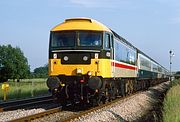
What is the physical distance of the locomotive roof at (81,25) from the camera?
16.7 meters

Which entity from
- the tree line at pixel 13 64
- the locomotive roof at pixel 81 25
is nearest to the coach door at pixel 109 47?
the locomotive roof at pixel 81 25

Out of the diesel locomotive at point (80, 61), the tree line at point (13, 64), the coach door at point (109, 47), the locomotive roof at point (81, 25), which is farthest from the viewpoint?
the tree line at point (13, 64)

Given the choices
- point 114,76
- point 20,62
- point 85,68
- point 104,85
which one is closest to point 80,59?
point 85,68

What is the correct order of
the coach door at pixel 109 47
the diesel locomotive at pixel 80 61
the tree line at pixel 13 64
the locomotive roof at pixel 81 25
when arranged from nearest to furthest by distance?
the diesel locomotive at pixel 80 61 < the locomotive roof at pixel 81 25 < the coach door at pixel 109 47 < the tree line at pixel 13 64

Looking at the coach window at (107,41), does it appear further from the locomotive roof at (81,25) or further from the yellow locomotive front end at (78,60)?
the locomotive roof at (81,25)

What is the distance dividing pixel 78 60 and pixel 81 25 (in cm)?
161

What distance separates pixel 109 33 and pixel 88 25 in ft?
3.66

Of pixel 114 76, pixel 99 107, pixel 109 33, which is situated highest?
pixel 109 33

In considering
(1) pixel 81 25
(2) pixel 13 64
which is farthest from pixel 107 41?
(2) pixel 13 64

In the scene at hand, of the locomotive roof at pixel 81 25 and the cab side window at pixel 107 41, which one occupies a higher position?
the locomotive roof at pixel 81 25

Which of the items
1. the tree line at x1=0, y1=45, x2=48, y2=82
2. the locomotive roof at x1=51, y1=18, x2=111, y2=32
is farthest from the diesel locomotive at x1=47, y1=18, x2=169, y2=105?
the tree line at x1=0, y1=45, x2=48, y2=82

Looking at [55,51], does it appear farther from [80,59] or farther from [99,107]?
[99,107]

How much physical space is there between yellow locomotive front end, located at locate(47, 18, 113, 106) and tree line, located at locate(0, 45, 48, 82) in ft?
248

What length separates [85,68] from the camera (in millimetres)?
16016
